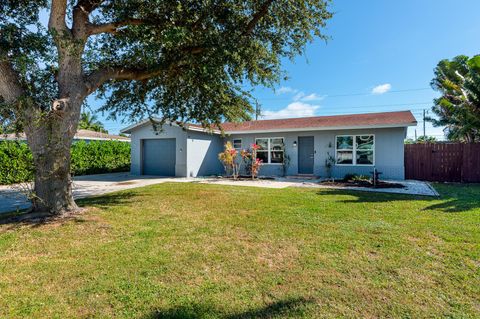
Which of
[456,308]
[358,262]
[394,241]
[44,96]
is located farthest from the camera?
[44,96]

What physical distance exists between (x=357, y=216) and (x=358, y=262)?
2.58 metres

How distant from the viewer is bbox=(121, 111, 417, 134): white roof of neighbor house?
42.5ft

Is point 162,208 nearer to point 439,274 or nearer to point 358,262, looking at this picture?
Result: point 358,262

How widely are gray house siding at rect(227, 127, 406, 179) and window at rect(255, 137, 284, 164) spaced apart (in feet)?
0.82

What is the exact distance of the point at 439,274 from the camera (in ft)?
10.6

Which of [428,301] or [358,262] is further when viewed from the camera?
[358,262]

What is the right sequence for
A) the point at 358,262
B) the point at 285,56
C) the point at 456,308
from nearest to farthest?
the point at 456,308 → the point at 358,262 → the point at 285,56

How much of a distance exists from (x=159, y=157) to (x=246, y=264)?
46.0 ft

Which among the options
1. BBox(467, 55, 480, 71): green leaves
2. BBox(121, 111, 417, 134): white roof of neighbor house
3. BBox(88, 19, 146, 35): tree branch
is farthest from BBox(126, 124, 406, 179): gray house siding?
BBox(88, 19, 146, 35): tree branch

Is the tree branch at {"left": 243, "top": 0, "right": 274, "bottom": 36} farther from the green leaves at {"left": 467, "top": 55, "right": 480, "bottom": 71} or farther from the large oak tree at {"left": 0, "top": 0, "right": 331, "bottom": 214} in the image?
the green leaves at {"left": 467, "top": 55, "right": 480, "bottom": 71}

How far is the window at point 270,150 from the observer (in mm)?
15898

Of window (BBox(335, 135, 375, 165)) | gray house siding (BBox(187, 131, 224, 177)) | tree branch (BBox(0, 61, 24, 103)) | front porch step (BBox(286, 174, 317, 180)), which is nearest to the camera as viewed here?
tree branch (BBox(0, 61, 24, 103))

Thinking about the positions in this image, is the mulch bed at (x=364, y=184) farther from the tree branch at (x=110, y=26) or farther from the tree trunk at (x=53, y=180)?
the tree trunk at (x=53, y=180)

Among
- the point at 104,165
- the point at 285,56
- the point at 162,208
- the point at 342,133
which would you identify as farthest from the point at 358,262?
the point at 104,165
